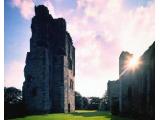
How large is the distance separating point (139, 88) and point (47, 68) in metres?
7.49

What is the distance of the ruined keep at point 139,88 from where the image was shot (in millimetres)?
7488

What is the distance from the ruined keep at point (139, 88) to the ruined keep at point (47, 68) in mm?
4371

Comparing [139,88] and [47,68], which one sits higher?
[47,68]

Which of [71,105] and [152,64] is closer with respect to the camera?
[152,64]

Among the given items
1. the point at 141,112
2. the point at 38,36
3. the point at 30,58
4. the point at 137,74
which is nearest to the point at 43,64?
the point at 30,58

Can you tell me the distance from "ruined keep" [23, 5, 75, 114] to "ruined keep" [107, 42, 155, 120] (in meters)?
4.37

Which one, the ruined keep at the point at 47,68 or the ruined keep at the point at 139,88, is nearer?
the ruined keep at the point at 139,88

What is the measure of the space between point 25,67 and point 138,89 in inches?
316

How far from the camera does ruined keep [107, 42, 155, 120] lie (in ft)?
24.6

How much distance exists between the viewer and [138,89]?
9.57 m

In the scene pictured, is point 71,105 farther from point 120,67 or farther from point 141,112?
point 141,112

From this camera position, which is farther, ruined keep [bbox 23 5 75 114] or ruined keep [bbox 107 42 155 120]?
ruined keep [bbox 23 5 75 114]

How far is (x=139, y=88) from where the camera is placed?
9383 millimetres

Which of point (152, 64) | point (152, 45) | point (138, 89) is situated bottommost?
point (138, 89)
